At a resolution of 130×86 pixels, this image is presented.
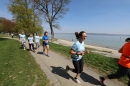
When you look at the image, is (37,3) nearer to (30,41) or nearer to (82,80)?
(30,41)

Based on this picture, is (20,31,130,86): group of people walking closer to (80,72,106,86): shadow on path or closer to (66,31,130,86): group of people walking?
(66,31,130,86): group of people walking

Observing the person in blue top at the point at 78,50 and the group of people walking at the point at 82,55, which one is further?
the person in blue top at the point at 78,50

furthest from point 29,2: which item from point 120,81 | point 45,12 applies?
point 120,81

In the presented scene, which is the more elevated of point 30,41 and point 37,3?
point 37,3

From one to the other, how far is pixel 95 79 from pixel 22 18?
25.1m

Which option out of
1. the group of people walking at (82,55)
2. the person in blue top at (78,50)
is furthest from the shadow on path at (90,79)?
the person in blue top at (78,50)

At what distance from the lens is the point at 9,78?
4.75 metres

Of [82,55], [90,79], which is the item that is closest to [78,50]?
[82,55]

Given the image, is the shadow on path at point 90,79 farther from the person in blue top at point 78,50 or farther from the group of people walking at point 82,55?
the person in blue top at point 78,50

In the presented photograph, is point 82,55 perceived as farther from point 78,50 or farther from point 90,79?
point 90,79

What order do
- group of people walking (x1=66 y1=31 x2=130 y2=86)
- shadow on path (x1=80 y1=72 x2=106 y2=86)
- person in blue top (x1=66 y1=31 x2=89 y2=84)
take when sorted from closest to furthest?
group of people walking (x1=66 y1=31 x2=130 y2=86) → person in blue top (x1=66 y1=31 x2=89 y2=84) → shadow on path (x1=80 y1=72 x2=106 y2=86)

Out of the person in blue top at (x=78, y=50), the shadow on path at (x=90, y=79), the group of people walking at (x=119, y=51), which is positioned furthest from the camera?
the shadow on path at (x=90, y=79)

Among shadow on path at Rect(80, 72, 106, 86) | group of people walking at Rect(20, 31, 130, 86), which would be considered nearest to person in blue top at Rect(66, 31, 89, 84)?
group of people walking at Rect(20, 31, 130, 86)

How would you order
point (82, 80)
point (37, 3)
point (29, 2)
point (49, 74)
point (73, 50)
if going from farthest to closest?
point (29, 2)
point (37, 3)
point (49, 74)
point (82, 80)
point (73, 50)
